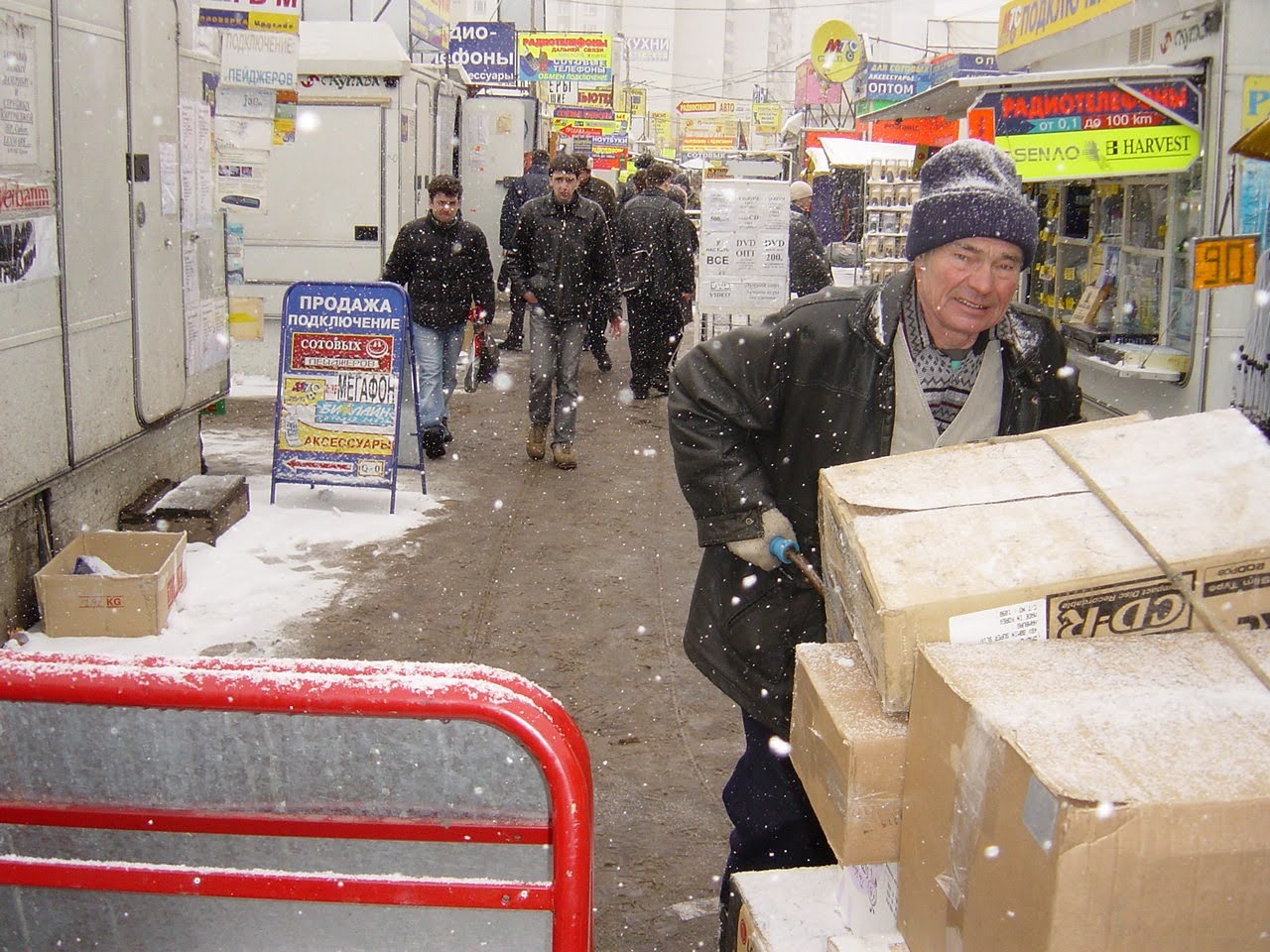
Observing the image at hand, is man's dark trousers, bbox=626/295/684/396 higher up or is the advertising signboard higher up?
the advertising signboard

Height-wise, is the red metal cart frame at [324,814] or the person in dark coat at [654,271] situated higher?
the person in dark coat at [654,271]

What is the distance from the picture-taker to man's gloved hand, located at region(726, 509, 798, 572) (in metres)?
2.94

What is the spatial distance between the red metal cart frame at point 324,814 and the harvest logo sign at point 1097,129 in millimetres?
7415

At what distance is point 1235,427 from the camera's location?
2.30m

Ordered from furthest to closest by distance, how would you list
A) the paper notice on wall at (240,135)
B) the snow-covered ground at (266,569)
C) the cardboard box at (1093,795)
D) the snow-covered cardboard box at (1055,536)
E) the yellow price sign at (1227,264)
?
the paper notice on wall at (240,135), the yellow price sign at (1227,264), the snow-covered ground at (266,569), the snow-covered cardboard box at (1055,536), the cardboard box at (1093,795)

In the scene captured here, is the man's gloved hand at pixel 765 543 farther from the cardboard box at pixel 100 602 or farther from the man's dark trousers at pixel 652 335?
the man's dark trousers at pixel 652 335

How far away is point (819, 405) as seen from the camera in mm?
3000

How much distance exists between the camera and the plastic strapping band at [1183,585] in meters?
1.87

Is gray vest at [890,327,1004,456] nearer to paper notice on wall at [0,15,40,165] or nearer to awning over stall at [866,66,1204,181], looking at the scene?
paper notice on wall at [0,15,40,165]

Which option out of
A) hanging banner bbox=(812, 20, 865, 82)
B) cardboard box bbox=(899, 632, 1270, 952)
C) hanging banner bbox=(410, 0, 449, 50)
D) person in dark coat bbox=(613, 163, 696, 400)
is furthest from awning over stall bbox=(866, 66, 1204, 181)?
hanging banner bbox=(812, 20, 865, 82)

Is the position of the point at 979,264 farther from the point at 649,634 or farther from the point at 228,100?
the point at 228,100

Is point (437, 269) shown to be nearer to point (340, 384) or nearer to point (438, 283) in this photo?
point (438, 283)

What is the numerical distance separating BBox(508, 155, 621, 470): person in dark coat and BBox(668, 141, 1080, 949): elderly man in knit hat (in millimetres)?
6802

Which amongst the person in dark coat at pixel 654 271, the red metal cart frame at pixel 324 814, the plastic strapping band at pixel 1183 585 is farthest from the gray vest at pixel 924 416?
the person in dark coat at pixel 654 271
